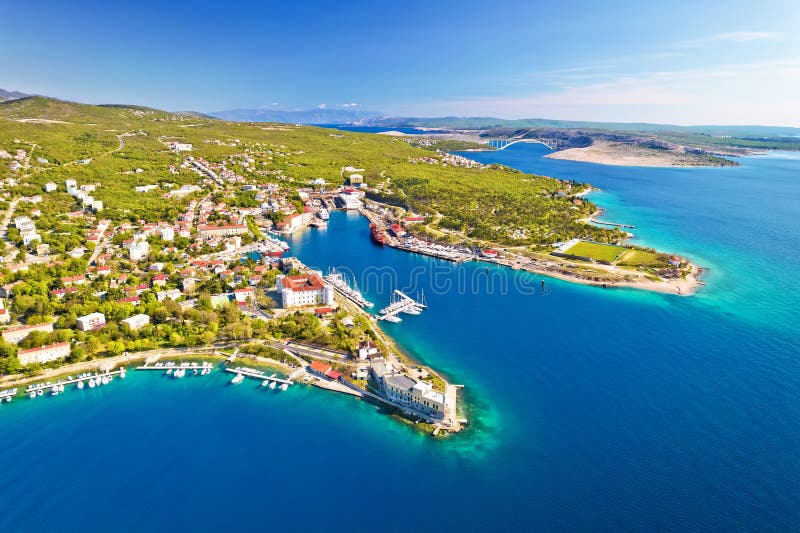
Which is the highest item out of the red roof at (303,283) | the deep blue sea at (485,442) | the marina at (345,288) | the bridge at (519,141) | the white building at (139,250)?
the bridge at (519,141)

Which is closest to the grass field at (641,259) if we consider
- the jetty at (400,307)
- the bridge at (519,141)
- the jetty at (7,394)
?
the jetty at (400,307)

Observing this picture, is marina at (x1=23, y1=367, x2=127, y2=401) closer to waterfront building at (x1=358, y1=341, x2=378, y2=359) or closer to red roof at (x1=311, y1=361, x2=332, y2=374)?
red roof at (x1=311, y1=361, x2=332, y2=374)

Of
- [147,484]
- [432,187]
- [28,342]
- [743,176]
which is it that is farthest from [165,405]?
[743,176]

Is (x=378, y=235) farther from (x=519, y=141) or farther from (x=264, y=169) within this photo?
(x=519, y=141)

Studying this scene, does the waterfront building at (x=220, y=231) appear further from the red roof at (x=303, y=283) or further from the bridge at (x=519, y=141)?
the bridge at (x=519, y=141)

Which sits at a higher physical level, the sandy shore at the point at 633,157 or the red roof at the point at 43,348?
the sandy shore at the point at 633,157

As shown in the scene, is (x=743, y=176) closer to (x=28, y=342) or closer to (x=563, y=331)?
(x=563, y=331)

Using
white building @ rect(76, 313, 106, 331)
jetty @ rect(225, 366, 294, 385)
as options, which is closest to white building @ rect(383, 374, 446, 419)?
jetty @ rect(225, 366, 294, 385)
